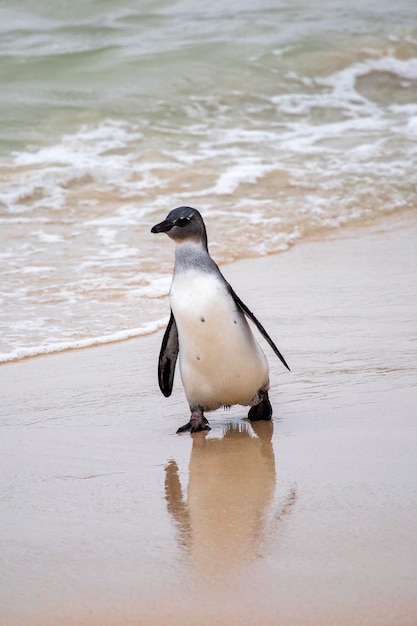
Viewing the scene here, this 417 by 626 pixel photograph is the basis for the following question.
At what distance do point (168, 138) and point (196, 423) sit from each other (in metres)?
7.24

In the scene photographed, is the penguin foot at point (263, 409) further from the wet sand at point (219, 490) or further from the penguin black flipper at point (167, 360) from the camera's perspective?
the penguin black flipper at point (167, 360)

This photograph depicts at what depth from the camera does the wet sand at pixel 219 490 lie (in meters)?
2.31

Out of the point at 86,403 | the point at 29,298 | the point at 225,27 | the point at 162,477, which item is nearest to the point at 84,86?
the point at 225,27

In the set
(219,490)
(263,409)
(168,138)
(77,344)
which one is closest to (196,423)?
(263,409)

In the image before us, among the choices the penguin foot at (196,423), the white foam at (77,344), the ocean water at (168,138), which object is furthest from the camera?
the ocean water at (168,138)

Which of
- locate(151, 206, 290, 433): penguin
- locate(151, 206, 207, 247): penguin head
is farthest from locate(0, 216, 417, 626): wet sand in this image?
locate(151, 206, 207, 247): penguin head

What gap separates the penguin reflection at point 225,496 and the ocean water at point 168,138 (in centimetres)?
174

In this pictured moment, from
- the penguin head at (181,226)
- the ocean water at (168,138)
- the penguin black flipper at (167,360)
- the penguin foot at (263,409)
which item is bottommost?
the ocean water at (168,138)

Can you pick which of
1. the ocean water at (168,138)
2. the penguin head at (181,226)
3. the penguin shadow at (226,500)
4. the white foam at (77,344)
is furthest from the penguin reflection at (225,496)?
the ocean water at (168,138)

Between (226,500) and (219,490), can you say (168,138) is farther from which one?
(226,500)

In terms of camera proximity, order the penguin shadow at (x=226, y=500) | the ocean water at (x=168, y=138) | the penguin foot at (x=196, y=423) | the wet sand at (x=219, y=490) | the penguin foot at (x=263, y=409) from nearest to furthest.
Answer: the wet sand at (x=219, y=490), the penguin shadow at (x=226, y=500), the penguin foot at (x=196, y=423), the penguin foot at (x=263, y=409), the ocean water at (x=168, y=138)

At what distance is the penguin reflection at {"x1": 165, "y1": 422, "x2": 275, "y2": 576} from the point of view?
257 centimetres

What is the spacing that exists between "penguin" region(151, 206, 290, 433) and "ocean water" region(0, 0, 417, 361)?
1.42m

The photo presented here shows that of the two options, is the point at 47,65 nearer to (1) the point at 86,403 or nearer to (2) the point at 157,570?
(1) the point at 86,403
